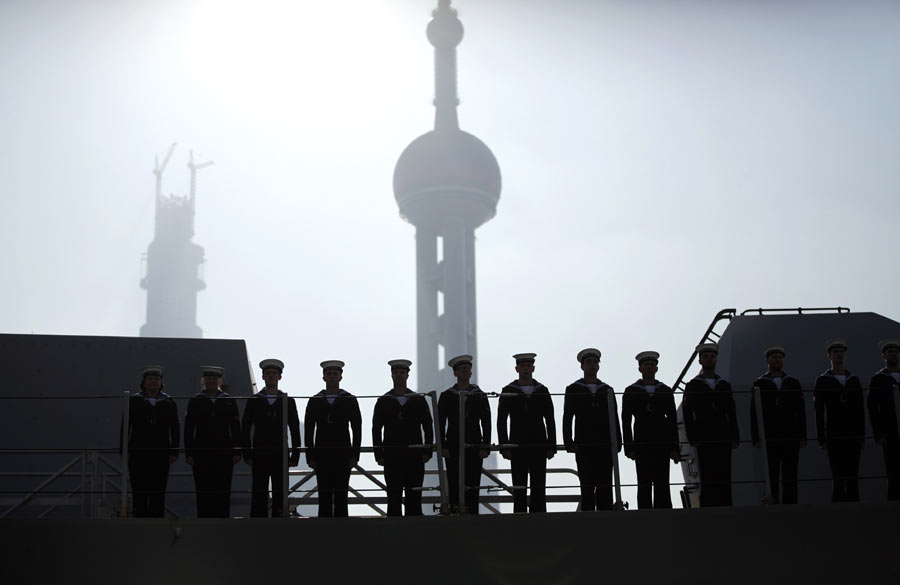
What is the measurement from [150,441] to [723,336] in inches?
272

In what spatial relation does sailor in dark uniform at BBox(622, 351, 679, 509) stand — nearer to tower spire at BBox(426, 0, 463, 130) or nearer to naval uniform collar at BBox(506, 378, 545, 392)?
naval uniform collar at BBox(506, 378, 545, 392)

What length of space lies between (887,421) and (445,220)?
9906 centimetres

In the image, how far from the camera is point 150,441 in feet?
25.6

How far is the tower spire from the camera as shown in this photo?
118688 mm

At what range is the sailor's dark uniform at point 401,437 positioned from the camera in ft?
25.3

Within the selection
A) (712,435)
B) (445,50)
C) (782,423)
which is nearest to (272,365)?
(712,435)

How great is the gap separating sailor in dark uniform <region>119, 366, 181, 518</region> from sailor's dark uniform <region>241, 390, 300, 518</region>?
20.9 inches

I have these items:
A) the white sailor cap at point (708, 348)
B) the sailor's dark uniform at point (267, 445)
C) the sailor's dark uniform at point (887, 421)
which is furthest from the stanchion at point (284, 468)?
the sailor's dark uniform at point (887, 421)

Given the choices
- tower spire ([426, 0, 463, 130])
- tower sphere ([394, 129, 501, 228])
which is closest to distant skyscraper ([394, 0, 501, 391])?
tower sphere ([394, 129, 501, 228])

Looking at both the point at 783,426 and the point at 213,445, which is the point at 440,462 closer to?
the point at 213,445

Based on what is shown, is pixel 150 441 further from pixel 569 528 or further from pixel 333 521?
pixel 569 528

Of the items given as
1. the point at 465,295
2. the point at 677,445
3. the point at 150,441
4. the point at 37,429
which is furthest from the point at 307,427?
the point at 465,295

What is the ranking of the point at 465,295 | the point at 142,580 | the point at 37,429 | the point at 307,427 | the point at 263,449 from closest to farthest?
1. the point at 142,580
2. the point at 263,449
3. the point at 307,427
4. the point at 37,429
5. the point at 465,295

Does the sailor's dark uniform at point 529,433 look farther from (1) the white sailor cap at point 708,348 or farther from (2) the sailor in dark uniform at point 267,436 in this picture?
(2) the sailor in dark uniform at point 267,436
